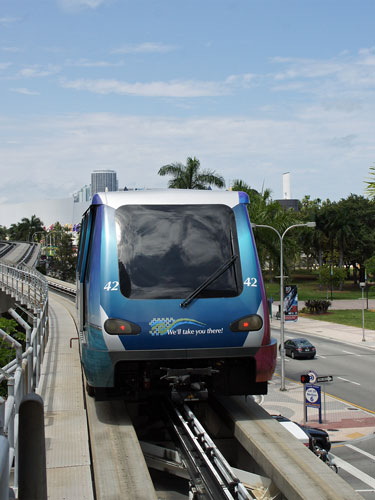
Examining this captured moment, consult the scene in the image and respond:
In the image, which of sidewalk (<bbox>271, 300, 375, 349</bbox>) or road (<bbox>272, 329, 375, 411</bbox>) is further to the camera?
sidewalk (<bbox>271, 300, 375, 349</bbox>)

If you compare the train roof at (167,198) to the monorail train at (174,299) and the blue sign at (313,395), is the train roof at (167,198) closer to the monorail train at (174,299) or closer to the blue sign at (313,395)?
the monorail train at (174,299)

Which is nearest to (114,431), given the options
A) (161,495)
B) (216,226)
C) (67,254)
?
(161,495)

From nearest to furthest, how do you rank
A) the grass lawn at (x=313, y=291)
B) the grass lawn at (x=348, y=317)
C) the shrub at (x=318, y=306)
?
the grass lawn at (x=348, y=317) → the shrub at (x=318, y=306) → the grass lawn at (x=313, y=291)

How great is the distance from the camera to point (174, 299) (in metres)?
7.52

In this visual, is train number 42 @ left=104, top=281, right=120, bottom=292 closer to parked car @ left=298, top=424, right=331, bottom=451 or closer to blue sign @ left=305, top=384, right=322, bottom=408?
parked car @ left=298, top=424, right=331, bottom=451

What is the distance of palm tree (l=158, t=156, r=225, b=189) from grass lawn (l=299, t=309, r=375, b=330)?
69.9ft

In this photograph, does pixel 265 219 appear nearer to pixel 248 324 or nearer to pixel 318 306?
pixel 318 306

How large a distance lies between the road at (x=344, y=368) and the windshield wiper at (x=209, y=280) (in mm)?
22292

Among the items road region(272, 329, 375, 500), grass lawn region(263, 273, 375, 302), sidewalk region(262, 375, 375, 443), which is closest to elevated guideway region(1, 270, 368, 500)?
road region(272, 329, 375, 500)

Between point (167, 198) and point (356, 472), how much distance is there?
14.7 meters

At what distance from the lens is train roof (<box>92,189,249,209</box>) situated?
8.08m

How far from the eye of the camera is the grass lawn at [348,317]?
5878 centimetres

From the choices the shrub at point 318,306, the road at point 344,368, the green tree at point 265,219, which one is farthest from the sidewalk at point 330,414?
the shrub at point 318,306

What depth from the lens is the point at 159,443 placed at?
8.30 metres
